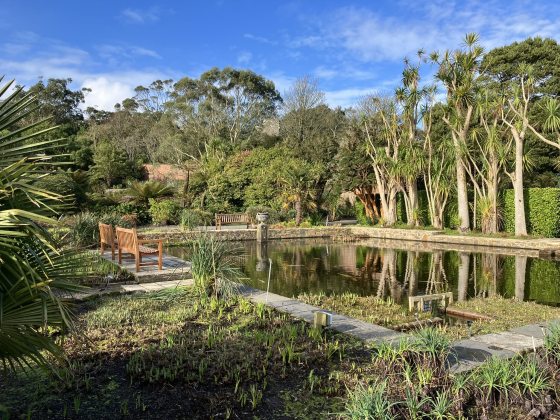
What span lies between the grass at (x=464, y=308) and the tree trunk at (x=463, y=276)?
77 centimetres

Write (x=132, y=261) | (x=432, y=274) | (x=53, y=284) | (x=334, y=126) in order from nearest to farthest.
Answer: (x=53, y=284) → (x=132, y=261) → (x=432, y=274) → (x=334, y=126)

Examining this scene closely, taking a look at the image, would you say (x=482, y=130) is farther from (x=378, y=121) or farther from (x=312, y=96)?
(x=312, y=96)

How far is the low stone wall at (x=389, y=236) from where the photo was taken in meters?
13.5

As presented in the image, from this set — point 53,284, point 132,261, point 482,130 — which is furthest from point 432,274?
point 482,130

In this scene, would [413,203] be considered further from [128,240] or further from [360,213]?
[128,240]

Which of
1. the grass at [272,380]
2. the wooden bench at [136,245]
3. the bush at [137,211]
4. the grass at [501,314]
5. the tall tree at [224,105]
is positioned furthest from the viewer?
the tall tree at [224,105]

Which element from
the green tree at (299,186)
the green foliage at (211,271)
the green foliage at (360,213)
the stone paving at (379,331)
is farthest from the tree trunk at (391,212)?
the green foliage at (211,271)

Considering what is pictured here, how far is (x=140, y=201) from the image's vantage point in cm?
1988

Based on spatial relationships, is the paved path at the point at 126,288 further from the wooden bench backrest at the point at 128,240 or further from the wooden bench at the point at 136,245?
the wooden bench backrest at the point at 128,240

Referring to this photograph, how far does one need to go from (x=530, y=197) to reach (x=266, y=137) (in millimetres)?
23396

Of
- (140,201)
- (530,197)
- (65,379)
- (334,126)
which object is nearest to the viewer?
(65,379)

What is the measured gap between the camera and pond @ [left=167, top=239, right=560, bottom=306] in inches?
311

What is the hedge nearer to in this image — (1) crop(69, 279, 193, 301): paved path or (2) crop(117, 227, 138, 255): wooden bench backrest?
(1) crop(69, 279, 193, 301): paved path

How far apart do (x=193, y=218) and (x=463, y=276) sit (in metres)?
11.0
